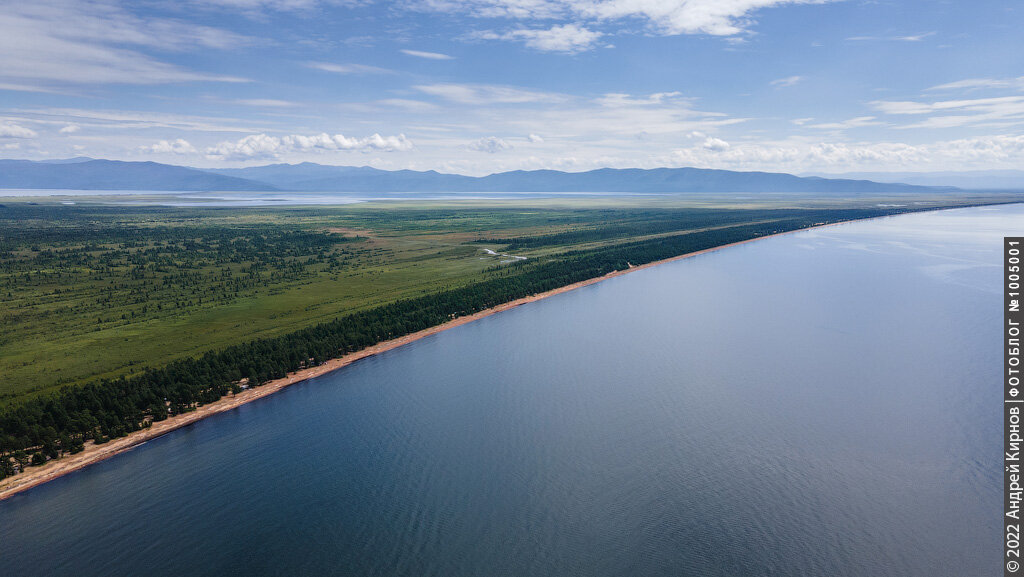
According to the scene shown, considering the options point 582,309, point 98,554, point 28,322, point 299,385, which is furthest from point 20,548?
point 582,309

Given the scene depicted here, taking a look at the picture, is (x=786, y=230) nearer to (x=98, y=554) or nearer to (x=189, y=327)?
(x=189, y=327)

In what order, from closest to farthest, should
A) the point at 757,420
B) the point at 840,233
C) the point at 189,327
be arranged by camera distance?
1. the point at 757,420
2. the point at 189,327
3. the point at 840,233
